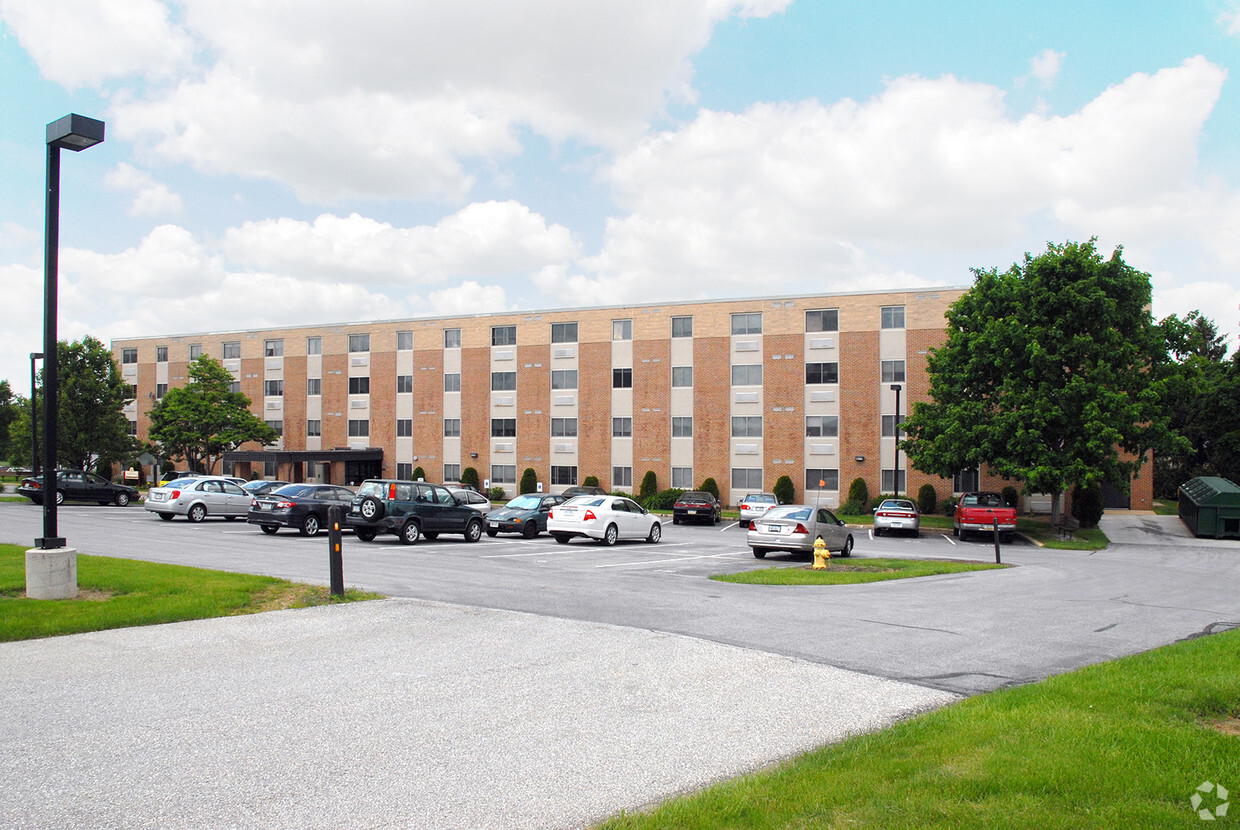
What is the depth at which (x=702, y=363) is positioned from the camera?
161 ft

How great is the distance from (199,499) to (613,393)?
25854 millimetres

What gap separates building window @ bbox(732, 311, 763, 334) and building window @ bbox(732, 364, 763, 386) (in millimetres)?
2008

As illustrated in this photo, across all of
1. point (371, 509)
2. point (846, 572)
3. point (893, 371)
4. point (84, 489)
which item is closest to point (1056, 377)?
point (893, 371)

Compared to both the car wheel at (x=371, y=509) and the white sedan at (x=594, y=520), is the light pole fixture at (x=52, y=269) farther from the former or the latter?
the white sedan at (x=594, y=520)

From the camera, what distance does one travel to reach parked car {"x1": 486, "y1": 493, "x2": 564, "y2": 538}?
25.8m

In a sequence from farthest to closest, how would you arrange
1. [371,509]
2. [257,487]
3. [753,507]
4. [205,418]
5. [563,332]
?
[563,332]
[205,418]
[753,507]
[257,487]
[371,509]

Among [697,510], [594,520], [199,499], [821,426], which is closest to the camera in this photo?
[594,520]

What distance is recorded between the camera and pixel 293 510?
23.0m

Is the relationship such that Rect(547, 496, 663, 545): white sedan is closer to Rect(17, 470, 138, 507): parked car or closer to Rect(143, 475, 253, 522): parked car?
Rect(143, 475, 253, 522): parked car

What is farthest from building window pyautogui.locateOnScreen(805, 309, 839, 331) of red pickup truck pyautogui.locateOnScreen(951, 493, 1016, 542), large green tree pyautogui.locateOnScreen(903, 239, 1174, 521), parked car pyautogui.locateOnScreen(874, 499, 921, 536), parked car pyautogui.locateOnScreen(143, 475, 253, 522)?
parked car pyautogui.locateOnScreen(143, 475, 253, 522)

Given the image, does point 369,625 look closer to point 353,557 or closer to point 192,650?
point 192,650

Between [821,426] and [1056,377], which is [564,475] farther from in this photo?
[1056,377]

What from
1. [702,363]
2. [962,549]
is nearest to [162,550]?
[962,549]

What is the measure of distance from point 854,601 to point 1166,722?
7.01m
